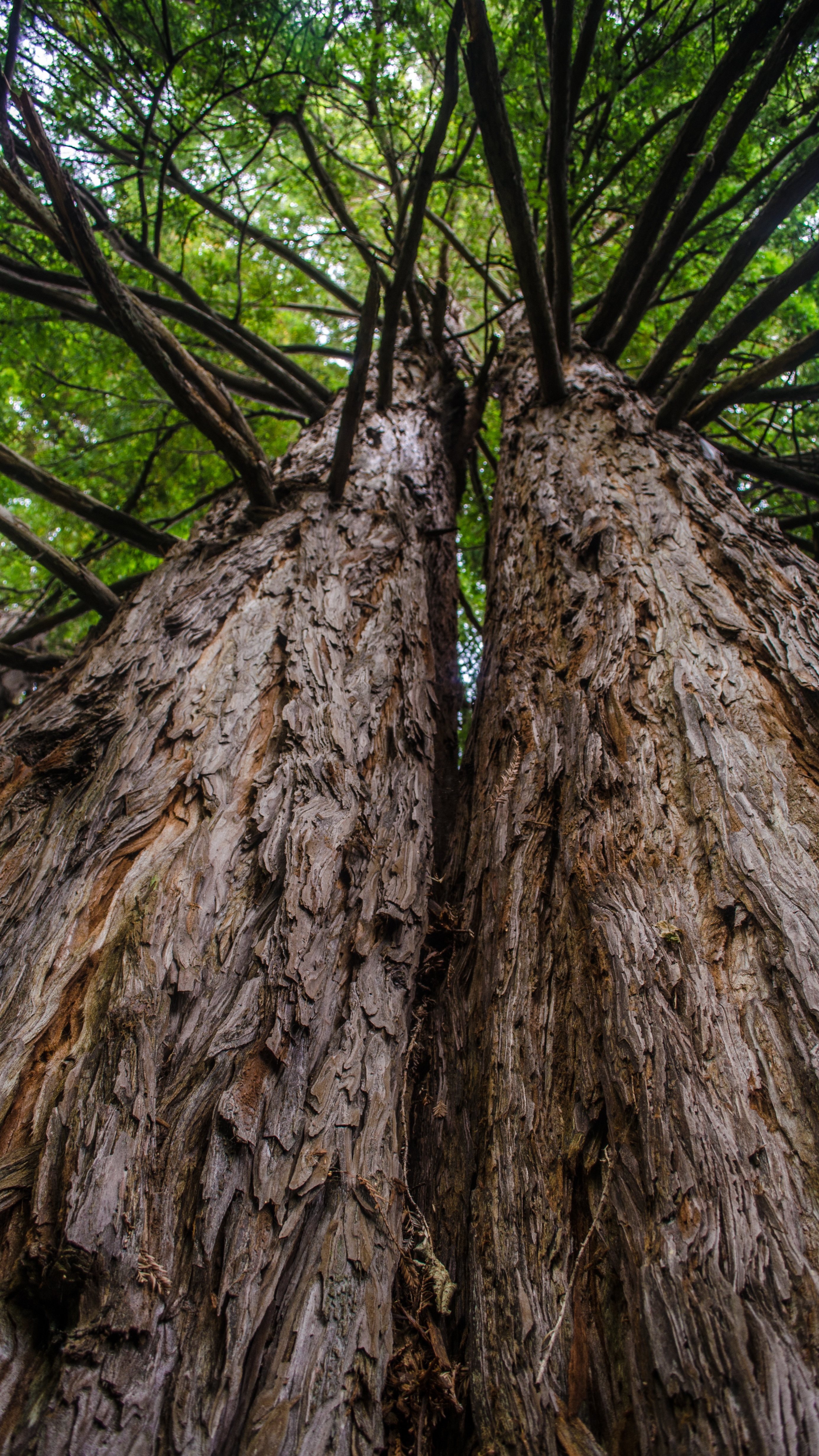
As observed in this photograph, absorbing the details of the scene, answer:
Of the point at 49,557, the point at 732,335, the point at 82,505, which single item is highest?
the point at 732,335

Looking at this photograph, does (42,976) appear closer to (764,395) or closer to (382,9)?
(764,395)

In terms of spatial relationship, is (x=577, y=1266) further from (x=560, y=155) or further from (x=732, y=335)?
(x=560, y=155)

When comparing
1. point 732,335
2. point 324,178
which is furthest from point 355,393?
point 324,178

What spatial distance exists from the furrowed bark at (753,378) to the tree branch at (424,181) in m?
1.41

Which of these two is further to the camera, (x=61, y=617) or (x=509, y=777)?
(x=61, y=617)

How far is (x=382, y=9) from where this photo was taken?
3148 mm

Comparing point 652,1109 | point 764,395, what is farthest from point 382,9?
point 652,1109

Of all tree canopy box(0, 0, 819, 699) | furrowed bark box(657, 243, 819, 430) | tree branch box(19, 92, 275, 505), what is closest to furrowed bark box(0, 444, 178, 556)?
tree canopy box(0, 0, 819, 699)

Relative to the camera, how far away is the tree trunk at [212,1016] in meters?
0.94

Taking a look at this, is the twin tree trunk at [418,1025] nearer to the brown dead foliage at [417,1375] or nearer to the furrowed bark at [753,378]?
the brown dead foliage at [417,1375]

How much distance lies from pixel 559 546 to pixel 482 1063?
1748mm

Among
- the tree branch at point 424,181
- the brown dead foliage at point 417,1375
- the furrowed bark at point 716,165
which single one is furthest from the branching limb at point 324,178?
the brown dead foliage at point 417,1375

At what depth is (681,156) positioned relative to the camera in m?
2.46

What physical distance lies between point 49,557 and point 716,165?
8.69ft
